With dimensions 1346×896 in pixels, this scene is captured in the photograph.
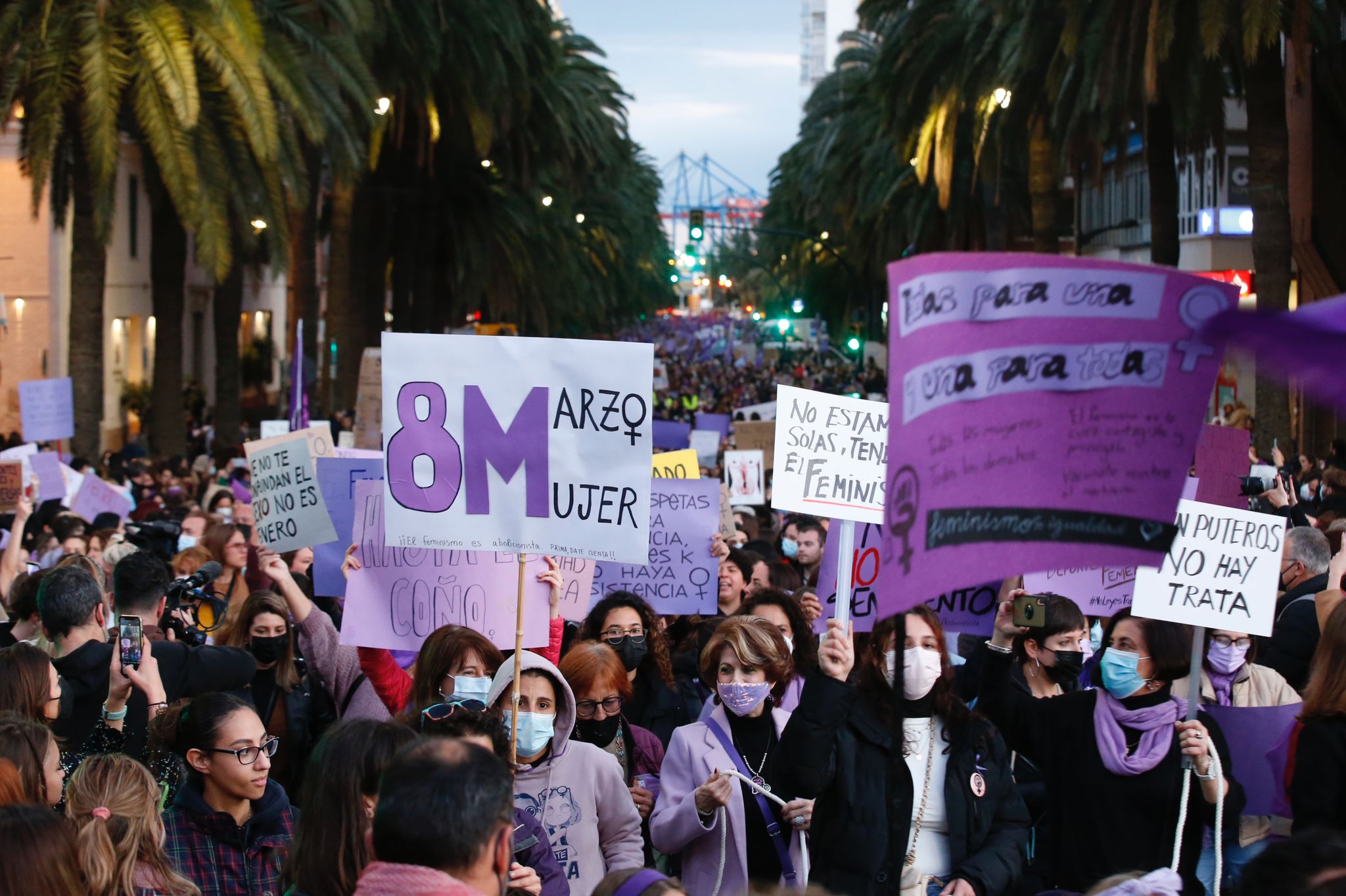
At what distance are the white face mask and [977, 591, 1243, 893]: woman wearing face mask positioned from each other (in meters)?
0.51

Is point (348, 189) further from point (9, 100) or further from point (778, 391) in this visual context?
point (778, 391)

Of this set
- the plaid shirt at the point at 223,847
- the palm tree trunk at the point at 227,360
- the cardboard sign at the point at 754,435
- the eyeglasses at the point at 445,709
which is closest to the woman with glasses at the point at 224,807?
the plaid shirt at the point at 223,847

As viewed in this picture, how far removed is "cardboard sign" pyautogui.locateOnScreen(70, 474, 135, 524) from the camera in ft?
42.0

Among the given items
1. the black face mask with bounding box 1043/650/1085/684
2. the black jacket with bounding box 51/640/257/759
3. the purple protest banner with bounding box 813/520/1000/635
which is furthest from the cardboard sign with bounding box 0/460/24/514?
the black face mask with bounding box 1043/650/1085/684

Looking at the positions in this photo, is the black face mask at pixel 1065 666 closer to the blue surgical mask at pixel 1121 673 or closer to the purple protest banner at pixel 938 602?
the blue surgical mask at pixel 1121 673

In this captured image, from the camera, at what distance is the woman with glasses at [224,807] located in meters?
4.64

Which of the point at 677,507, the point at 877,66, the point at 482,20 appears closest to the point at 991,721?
the point at 677,507

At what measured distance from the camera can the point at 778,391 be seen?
7.21 meters

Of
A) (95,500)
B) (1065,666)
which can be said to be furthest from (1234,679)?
(95,500)

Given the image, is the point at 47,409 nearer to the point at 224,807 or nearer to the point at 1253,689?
the point at 224,807

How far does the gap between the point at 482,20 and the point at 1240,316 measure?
1013 inches

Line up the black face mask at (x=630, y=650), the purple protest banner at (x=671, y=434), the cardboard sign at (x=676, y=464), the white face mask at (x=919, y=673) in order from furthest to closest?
the purple protest banner at (x=671, y=434), the cardboard sign at (x=676, y=464), the black face mask at (x=630, y=650), the white face mask at (x=919, y=673)

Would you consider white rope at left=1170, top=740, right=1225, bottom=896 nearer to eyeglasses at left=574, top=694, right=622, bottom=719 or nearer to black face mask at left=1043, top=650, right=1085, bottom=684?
black face mask at left=1043, top=650, right=1085, bottom=684

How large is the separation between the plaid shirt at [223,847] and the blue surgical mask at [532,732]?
75 cm
